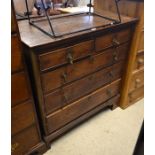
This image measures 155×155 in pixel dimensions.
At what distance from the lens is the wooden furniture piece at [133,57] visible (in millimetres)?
1379

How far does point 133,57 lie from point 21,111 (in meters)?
1.02

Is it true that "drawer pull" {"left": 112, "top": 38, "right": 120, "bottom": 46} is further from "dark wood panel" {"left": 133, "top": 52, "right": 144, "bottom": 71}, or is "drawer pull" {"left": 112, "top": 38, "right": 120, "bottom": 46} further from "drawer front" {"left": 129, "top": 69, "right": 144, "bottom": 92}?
"drawer front" {"left": 129, "top": 69, "right": 144, "bottom": 92}

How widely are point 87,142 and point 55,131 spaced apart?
0.99 ft

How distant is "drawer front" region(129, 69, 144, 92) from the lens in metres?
1.67

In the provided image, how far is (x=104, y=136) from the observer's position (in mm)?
1529

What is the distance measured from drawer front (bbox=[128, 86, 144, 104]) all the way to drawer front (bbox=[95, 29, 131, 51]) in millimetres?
607

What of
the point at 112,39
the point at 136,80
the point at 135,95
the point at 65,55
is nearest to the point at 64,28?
the point at 65,55

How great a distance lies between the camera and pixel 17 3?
5.35ft

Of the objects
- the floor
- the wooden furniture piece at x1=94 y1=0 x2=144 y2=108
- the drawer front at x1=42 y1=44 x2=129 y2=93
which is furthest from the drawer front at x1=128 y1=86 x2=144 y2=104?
the drawer front at x1=42 y1=44 x2=129 y2=93

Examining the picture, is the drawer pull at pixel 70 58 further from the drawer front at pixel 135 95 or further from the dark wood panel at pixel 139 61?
the drawer front at pixel 135 95

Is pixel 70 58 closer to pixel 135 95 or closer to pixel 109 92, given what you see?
pixel 109 92
